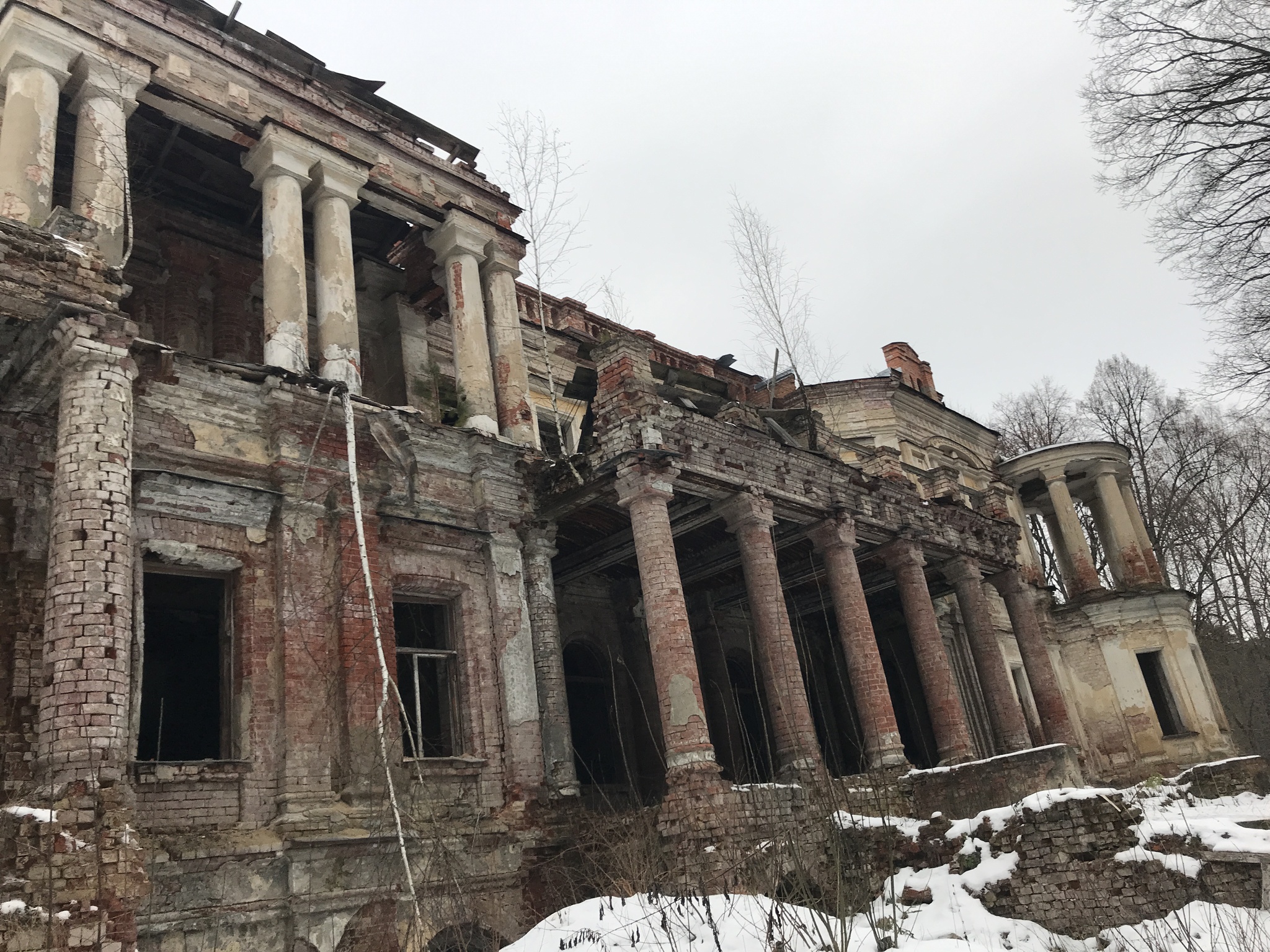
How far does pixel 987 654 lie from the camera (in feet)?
56.6

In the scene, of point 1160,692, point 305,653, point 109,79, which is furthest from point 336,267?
point 1160,692

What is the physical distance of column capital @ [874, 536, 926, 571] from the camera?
16.3 metres

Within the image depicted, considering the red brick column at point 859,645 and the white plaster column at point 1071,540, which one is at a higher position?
the white plaster column at point 1071,540

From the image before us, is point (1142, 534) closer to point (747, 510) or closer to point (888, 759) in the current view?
point (888, 759)

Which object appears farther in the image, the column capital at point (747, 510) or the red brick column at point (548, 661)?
the column capital at point (747, 510)

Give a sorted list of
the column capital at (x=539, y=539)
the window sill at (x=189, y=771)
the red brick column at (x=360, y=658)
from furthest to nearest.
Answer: the column capital at (x=539, y=539), the red brick column at (x=360, y=658), the window sill at (x=189, y=771)

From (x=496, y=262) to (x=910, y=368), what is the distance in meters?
18.2

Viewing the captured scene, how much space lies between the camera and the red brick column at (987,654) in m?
16.9

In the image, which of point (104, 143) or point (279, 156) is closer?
point (104, 143)

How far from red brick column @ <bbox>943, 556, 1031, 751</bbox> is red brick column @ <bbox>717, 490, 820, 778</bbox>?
534cm

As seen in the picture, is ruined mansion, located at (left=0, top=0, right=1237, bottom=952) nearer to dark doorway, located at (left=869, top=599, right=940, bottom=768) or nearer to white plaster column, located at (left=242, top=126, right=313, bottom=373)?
white plaster column, located at (left=242, top=126, right=313, bottom=373)

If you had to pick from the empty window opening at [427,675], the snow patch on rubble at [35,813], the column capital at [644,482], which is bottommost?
the snow patch on rubble at [35,813]

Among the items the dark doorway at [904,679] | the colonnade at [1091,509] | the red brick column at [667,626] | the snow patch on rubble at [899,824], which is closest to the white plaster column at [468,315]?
the red brick column at [667,626]

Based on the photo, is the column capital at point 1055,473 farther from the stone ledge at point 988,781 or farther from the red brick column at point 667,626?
the red brick column at point 667,626
